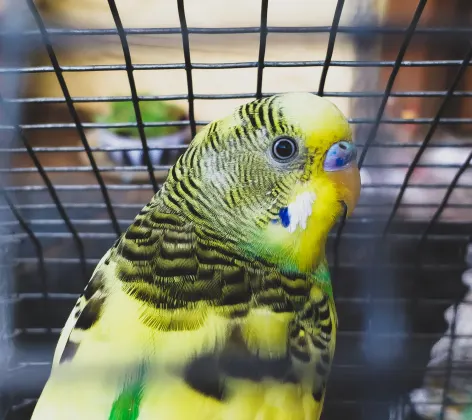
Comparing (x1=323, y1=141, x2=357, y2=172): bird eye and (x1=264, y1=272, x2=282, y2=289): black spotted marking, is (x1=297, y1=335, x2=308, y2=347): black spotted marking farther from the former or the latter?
(x1=323, y1=141, x2=357, y2=172): bird eye

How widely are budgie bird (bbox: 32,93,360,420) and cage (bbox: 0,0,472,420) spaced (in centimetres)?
4

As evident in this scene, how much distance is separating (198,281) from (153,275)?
0.05 metres

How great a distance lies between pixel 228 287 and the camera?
0.58 metres

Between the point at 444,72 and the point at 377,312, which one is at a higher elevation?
the point at 444,72

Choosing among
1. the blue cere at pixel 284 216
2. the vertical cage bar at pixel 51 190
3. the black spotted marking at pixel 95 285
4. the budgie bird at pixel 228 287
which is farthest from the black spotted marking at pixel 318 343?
the vertical cage bar at pixel 51 190

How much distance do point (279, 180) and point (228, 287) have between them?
122 millimetres

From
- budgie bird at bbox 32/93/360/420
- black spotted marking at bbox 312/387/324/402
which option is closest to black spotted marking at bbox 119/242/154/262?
budgie bird at bbox 32/93/360/420

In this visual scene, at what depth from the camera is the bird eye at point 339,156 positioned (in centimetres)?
60

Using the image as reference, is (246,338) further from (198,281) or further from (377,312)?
(377,312)

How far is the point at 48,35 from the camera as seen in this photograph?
482mm

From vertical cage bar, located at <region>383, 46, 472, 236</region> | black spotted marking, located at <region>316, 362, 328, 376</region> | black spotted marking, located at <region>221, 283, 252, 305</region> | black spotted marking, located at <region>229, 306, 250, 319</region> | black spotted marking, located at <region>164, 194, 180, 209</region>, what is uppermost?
vertical cage bar, located at <region>383, 46, 472, 236</region>

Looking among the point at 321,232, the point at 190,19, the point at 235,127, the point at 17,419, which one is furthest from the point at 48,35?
the point at 17,419

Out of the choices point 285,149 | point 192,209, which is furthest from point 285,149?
point 192,209

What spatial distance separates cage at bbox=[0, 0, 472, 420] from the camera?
493 millimetres
